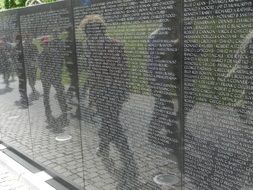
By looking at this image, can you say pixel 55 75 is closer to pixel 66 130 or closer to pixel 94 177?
pixel 66 130

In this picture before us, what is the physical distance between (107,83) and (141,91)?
1.89 feet

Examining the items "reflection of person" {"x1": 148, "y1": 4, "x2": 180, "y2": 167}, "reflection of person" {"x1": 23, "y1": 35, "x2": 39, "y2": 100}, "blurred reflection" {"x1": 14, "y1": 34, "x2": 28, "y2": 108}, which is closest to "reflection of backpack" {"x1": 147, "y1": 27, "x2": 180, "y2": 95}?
"reflection of person" {"x1": 148, "y1": 4, "x2": 180, "y2": 167}

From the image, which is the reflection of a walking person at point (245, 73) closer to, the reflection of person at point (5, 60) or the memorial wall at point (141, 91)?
the memorial wall at point (141, 91)

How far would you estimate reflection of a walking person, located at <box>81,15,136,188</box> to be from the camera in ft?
12.0

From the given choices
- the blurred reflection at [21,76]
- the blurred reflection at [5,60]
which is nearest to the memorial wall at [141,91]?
the blurred reflection at [21,76]

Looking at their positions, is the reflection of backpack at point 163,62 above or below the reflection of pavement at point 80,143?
above

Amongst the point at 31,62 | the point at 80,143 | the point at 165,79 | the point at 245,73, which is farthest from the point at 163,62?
the point at 31,62

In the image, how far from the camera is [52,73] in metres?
4.92

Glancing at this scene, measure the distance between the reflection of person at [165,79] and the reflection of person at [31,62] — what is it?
250cm

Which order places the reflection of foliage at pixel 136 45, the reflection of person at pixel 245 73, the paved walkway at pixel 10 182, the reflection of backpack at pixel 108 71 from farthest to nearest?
the paved walkway at pixel 10 182, the reflection of backpack at pixel 108 71, the reflection of foliage at pixel 136 45, the reflection of person at pixel 245 73

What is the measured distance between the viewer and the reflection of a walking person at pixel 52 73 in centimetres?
471

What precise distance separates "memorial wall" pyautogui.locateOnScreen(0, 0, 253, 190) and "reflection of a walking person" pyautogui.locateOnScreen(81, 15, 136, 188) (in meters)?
0.01

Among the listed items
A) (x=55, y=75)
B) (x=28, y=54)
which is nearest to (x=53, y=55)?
(x=55, y=75)

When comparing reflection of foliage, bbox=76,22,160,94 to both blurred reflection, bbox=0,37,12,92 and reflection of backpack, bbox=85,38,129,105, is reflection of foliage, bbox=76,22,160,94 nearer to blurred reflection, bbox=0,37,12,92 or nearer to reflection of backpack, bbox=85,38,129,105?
reflection of backpack, bbox=85,38,129,105
